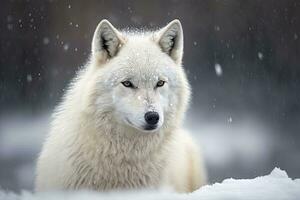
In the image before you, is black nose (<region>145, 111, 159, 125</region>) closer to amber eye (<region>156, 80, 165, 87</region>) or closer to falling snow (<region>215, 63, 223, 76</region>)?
amber eye (<region>156, 80, 165, 87</region>)

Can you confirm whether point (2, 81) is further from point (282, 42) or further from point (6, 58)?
point (282, 42)

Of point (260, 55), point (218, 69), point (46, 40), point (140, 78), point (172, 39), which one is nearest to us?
point (140, 78)

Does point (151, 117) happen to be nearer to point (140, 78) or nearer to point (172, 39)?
point (140, 78)

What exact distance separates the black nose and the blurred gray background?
535cm

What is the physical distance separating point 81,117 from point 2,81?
6178 millimetres

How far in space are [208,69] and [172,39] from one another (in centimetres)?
650

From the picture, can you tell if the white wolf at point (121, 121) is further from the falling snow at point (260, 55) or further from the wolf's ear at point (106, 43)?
the falling snow at point (260, 55)

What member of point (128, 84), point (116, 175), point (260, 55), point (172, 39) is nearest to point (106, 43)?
point (128, 84)

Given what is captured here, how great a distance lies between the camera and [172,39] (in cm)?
502

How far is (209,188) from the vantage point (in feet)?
12.8

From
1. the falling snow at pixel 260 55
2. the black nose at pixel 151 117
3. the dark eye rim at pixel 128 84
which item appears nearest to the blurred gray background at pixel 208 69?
the falling snow at pixel 260 55

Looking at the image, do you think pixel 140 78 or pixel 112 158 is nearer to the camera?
pixel 140 78

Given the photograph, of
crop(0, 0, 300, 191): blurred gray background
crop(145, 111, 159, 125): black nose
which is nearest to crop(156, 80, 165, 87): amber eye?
crop(145, 111, 159, 125): black nose

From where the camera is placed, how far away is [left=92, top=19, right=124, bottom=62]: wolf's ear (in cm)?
475
